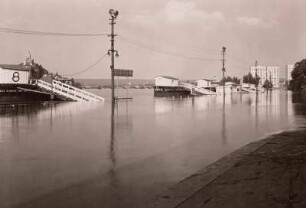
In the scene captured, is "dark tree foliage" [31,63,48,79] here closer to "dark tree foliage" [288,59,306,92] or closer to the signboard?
the signboard

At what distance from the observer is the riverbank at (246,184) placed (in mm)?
5555

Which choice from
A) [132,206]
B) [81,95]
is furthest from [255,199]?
[81,95]

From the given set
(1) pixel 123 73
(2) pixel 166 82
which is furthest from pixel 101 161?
(2) pixel 166 82

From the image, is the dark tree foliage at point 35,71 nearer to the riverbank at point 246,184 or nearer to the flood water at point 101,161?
the flood water at point 101,161

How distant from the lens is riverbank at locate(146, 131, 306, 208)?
5.55 meters

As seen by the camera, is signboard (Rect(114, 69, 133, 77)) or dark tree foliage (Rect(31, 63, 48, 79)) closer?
dark tree foliage (Rect(31, 63, 48, 79))

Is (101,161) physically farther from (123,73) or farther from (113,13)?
(123,73)

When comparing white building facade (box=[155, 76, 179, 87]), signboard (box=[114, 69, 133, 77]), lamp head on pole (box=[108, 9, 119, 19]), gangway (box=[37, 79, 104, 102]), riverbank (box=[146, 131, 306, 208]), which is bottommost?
riverbank (box=[146, 131, 306, 208])

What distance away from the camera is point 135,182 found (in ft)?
24.1

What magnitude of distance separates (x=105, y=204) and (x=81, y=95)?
42857mm

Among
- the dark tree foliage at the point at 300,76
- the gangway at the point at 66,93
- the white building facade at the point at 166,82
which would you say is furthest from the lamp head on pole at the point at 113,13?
the dark tree foliage at the point at 300,76

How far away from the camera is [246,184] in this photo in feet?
21.5

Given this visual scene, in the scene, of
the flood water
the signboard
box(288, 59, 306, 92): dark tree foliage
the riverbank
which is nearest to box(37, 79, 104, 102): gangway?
the signboard

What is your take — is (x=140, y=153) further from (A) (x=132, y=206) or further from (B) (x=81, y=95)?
(B) (x=81, y=95)
